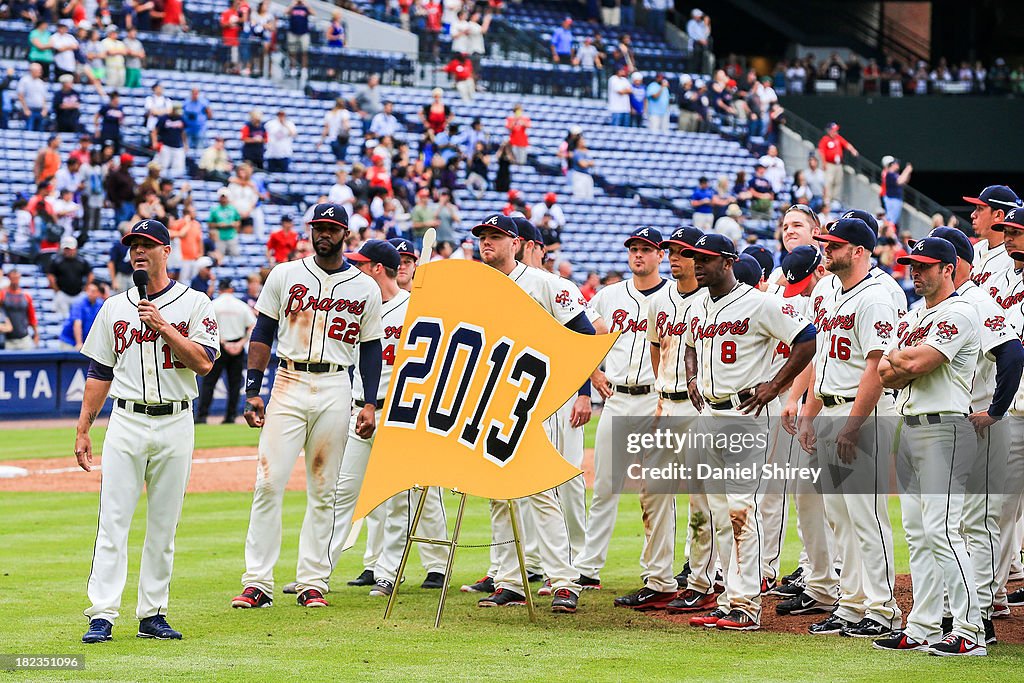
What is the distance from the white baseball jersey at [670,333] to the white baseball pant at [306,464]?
197cm

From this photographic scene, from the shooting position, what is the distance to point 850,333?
8062 millimetres

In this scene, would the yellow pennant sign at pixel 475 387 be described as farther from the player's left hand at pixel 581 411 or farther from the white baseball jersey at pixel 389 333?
the white baseball jersey at pixel 389 333

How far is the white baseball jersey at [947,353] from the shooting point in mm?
7266

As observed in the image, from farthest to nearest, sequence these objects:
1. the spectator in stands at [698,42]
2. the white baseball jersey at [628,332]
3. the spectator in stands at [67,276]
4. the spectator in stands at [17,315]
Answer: the spectator in stands at [698,42] → the spectator in stands at [67,276] → the spectator in stands at [17,315] → the white baseball jersey at [628,332]

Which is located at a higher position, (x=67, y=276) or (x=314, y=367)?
(x=314, y=367)

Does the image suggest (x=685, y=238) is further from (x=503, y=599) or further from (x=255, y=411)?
(x=255, y=411)

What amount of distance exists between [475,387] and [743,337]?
5.18 feet

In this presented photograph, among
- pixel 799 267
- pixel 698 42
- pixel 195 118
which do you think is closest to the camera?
pixel 799 267

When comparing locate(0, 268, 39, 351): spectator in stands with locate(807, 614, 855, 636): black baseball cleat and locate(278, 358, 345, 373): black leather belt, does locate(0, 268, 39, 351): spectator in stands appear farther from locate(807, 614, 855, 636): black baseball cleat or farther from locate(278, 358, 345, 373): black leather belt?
locate(807, 614, 855, 636): black baseball cleat

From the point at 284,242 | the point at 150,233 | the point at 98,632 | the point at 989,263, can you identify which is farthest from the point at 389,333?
the point at 284,242

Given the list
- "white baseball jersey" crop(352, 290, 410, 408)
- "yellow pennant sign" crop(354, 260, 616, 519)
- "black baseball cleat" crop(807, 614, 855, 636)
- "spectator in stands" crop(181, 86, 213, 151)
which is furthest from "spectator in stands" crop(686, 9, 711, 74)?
"black baseball cleat" crop(807, 614, 855, 636)

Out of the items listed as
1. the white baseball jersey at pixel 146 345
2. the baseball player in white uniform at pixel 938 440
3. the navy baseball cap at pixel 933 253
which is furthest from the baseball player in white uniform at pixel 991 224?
the white baseball jersey at pixel 146 345

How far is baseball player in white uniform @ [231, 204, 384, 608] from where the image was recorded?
28.6ft

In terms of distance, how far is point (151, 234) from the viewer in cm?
766
